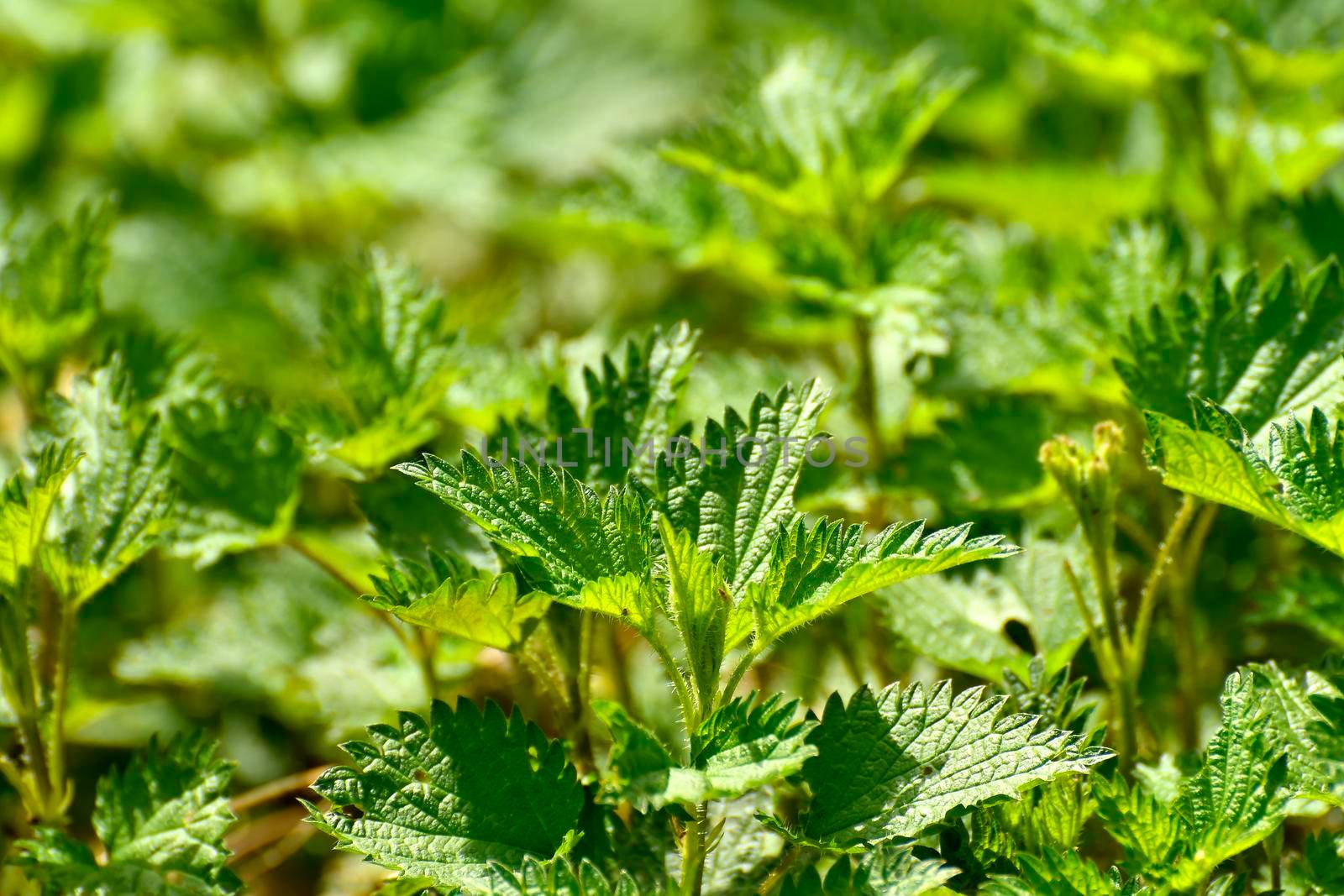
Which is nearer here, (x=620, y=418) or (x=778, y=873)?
(x=778, y=873)

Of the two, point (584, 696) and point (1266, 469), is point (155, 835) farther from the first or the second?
point (1266, 469)

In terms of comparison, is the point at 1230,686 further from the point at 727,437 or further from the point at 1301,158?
the point at 1301,158

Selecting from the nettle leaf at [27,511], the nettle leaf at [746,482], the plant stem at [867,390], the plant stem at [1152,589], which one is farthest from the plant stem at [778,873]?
the nettle leaf at [27,511]

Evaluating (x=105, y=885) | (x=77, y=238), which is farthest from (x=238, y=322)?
(x=105, y=885)

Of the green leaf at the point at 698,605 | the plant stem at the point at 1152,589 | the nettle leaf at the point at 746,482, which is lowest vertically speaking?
the plant stem at the point at 1152,589

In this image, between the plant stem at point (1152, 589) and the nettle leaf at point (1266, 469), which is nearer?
the nettle leaf at point (1266, 469)

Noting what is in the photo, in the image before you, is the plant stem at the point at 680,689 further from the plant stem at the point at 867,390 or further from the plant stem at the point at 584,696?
the plant stem at the point at 867,390

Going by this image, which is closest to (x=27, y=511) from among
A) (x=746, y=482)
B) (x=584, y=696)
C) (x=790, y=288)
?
(x=584, y=696)

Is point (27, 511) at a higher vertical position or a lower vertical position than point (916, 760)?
higher
